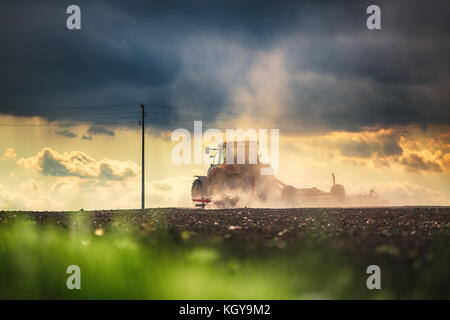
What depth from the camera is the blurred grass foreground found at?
5.78 meters

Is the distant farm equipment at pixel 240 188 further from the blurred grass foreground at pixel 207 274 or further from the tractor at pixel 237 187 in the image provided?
the blurred grass foreground at pixel 207 274

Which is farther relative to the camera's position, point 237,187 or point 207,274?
point 237,187

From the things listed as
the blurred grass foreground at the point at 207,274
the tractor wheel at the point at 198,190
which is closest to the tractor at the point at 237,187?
the tractor wheel at the point at 198,190

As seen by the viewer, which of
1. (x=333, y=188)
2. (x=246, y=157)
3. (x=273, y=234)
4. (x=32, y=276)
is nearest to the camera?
(x=32, y=276)

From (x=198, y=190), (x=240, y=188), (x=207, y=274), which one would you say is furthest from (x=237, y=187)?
(x=207, y=274)

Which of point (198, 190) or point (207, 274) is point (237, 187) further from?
point (207, 274)

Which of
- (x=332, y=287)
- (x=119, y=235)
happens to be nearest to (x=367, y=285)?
(x=332, y=287)

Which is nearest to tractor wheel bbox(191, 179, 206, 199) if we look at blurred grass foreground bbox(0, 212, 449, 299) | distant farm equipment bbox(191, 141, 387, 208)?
distant farm equipment bbox(191, 141, 387, 208)

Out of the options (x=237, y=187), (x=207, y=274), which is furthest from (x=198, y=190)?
(x=207, y=274)

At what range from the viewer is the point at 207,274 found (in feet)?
20.3

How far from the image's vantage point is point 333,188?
38281mm
